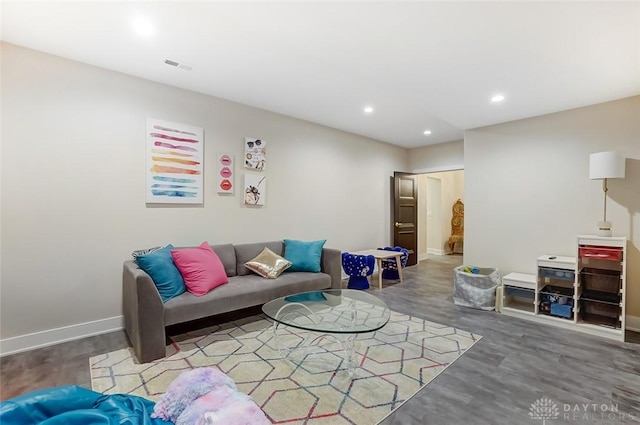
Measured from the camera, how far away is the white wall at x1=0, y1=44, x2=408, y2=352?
2.56 metres

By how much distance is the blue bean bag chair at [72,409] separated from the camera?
3.10 feet

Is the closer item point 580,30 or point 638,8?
point 638,8

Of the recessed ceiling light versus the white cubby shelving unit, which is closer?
the recessed ceiling light

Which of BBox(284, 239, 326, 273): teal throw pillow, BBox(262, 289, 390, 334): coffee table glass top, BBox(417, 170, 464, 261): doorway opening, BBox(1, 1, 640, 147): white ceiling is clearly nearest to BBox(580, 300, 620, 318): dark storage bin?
BBox(1, 1, 640, 147): white ceiling

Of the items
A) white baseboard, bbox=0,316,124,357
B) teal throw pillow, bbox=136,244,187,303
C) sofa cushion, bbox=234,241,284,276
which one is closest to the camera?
white baseboard, bbox=0,316,124,357

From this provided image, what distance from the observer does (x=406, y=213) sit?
256 inches

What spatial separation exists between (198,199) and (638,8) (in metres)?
4.14

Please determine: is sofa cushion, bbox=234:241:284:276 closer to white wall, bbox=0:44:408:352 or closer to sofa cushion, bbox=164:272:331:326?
sofa cushion, bbox=164:272:331:326

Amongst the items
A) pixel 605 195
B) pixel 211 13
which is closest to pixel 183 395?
pixel 211 13

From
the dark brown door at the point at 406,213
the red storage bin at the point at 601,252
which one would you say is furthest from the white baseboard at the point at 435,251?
the red storage bin at the point at 601,252

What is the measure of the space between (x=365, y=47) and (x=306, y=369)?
275 centimetres

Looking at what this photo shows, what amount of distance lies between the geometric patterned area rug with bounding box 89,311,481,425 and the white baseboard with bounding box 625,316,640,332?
6.30 feet

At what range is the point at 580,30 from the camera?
2.17 metres

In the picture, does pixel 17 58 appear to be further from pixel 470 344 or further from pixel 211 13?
pixel 470 344
